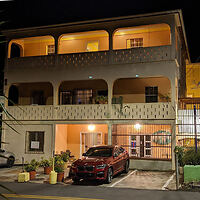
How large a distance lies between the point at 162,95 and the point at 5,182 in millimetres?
12353

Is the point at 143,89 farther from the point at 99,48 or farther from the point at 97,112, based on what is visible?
the point at 99,48

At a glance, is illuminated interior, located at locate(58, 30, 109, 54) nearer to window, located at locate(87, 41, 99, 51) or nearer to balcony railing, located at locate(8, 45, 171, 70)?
window, located at locate(87, 41, 99, 51)

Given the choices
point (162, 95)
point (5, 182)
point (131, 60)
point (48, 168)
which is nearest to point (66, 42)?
point (131, 60)

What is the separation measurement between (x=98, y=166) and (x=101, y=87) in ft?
32.6

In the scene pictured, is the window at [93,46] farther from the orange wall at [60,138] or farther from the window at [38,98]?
the orange wall at [60,138]

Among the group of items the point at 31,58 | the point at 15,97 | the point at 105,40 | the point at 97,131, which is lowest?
the point at 97,131

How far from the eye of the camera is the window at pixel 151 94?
821 inches

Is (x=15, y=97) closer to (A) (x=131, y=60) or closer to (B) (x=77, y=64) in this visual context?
(B) (x=77, y=64)

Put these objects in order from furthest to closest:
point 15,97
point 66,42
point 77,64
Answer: point 15,97 → point 66,42 → point 77,64

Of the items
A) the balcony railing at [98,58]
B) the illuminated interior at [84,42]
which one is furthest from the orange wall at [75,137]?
the illuminated interior at [84,42]

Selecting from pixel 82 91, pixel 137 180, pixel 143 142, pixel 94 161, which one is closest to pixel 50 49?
pixel 82 91

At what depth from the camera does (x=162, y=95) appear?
67.8 feet

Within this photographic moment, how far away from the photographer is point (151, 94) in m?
21.0

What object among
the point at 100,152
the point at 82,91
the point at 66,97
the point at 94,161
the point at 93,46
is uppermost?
the point at 93,46
